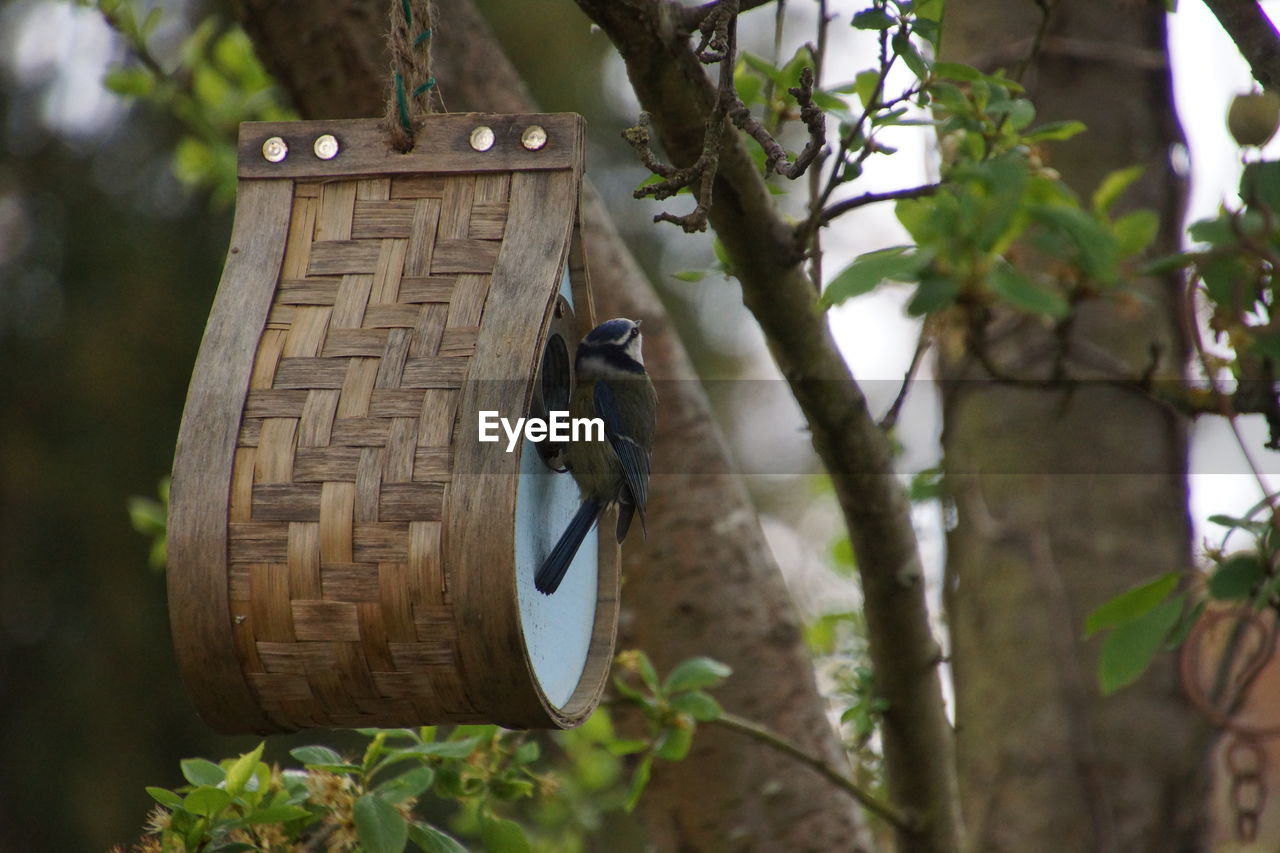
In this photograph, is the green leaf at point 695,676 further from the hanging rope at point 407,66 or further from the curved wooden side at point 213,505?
the hanging rope at point 407,66

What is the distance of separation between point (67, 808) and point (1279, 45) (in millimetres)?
4681

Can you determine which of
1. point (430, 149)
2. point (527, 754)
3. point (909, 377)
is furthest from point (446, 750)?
point (909, 377)

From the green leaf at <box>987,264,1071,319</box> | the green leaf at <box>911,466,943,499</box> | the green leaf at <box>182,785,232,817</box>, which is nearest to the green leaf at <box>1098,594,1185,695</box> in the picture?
the green leaf at <box>987,264,1071,319</box>

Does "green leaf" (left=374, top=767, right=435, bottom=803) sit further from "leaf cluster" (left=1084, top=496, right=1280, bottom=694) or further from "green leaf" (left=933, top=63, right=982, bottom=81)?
"green leaf" (left=933, top=63, right=982, bottom=81)

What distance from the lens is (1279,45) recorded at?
53.5 inches

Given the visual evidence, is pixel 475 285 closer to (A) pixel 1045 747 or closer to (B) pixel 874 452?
(B) pixel 874 452

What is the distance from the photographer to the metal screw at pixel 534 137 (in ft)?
4.31

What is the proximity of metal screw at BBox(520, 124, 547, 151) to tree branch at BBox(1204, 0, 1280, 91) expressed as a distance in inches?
31.0

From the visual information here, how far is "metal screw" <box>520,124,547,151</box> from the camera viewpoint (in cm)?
131

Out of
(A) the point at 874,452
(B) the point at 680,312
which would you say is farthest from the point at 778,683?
(B) the point at 680,312

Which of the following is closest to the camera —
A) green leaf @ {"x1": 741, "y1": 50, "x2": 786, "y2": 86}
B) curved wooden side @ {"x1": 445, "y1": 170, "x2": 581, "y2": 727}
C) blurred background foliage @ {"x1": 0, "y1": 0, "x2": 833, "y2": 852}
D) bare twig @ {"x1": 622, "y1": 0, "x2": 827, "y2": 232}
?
curved wooden side @ {"x1": 445, "y1": 170, "x2": 581, "y2": 727}

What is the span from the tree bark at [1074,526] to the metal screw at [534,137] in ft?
4.32

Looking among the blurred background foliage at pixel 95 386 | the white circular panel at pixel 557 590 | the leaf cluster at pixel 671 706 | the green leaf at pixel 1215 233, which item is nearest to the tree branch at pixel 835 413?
the white circular panel at pixel 557 590

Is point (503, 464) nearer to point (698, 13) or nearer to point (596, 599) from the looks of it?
point (596, 599)
